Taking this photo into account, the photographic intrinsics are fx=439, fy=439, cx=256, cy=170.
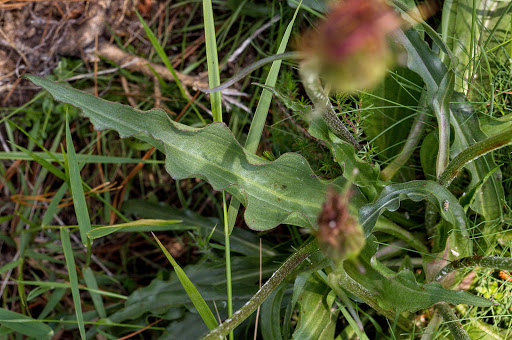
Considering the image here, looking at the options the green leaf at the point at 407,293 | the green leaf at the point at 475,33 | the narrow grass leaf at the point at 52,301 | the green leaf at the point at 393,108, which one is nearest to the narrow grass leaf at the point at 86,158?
the narrow grass leaf at the point at 52,301

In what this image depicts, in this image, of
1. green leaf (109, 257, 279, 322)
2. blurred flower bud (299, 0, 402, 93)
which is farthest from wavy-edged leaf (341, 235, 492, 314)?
blurred flower bud (299, 0, 402, 93)

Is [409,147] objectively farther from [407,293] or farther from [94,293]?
[94,293]

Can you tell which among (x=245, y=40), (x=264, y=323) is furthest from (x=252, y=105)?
(x=264, y=323)

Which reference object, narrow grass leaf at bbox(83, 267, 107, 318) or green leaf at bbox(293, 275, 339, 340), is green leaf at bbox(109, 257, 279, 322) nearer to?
narrow grass leaf at bbox(83, 267, 107, 318)

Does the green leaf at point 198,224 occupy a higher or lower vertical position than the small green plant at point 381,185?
lower

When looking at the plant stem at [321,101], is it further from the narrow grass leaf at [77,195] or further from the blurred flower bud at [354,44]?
the narrow grass leaf at [77,195]

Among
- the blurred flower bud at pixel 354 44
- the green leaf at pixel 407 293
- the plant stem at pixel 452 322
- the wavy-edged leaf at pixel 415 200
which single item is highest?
the blurred flower bud at pixel 354 44

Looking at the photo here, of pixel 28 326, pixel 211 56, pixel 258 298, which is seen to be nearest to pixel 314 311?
pixel 258 298
